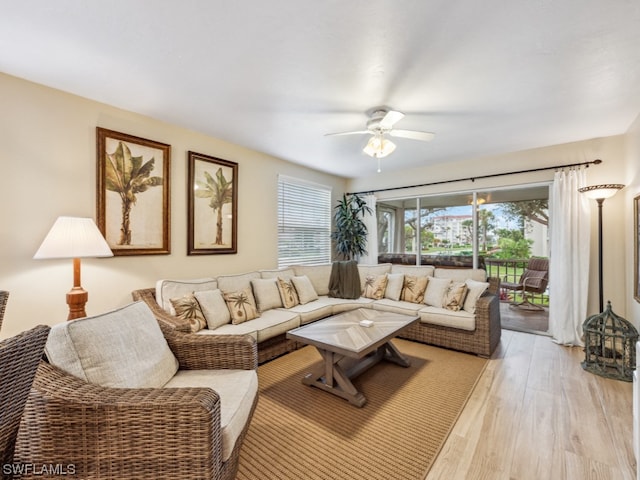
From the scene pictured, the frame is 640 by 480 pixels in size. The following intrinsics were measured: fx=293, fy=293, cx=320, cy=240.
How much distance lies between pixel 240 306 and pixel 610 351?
3982 mm

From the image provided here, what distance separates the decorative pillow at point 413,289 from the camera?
396 cm

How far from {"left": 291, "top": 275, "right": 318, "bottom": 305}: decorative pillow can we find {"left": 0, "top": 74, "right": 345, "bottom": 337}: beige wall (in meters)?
1.37

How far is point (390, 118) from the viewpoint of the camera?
102 inches

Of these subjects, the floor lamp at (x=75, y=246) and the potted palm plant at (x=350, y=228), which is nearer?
the floor lamp at (x=75, y=246)

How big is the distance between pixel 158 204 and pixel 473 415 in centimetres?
342

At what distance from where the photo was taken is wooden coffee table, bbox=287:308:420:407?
2.29m

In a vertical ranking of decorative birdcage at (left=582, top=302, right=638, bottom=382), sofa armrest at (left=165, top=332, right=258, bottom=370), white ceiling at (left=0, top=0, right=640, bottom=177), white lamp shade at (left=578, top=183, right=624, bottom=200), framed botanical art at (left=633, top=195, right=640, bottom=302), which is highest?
white ceiling at (left=0, top=0, right=640, bottom=177)

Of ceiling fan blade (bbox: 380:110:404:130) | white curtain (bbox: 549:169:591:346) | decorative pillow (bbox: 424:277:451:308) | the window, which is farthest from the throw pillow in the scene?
ceiling fan blade (bbox: 380:110:404:130)

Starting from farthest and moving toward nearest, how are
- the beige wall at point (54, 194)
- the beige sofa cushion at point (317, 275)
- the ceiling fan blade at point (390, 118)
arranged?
the beige sofa cushion at point (317, 275) < the ceiling fan blade at point (390, 118) < the beige wall at point (54, 194)

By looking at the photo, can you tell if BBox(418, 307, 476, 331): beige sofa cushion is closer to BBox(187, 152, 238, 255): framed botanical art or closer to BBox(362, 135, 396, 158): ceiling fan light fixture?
BBox(362, 135, 396, 158): ceiling fan light fixture

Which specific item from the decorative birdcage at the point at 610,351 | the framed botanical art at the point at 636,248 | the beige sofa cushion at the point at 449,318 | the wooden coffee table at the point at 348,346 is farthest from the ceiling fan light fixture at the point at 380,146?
the decorative birdcage at the point at 610,351

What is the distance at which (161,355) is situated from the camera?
169cm

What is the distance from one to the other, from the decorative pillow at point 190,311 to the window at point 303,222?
6.16 ft

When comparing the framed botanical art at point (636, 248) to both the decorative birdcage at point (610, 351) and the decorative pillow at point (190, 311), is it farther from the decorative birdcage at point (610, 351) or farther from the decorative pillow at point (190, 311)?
the decorative pillow at point (190, 311)
